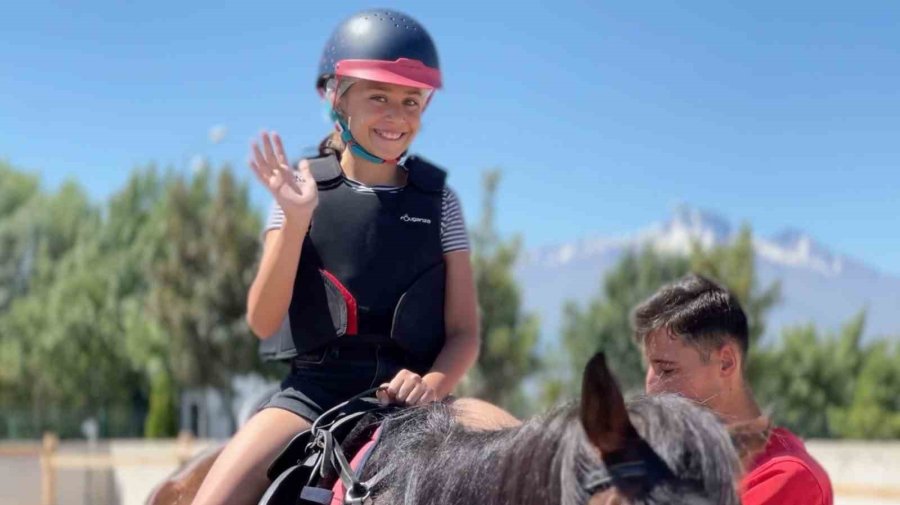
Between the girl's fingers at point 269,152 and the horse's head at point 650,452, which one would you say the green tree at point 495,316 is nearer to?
the girl's fingers at point 269,152

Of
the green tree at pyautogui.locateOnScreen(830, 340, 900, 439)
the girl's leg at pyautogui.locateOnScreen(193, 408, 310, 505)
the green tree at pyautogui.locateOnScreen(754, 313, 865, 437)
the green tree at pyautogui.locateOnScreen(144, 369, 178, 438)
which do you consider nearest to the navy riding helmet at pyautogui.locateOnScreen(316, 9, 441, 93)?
the girl's leg at pyautogui.locateOnScreen(193, 408, 310, 505)

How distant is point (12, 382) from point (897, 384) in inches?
1105

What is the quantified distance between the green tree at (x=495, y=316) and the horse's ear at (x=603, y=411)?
2184 centimetres

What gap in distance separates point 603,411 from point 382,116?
5.48ft

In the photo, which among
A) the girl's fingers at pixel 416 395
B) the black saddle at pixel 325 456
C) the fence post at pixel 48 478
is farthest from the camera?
the fence post at pixel 48 478

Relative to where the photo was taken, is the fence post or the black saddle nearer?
the black saddle

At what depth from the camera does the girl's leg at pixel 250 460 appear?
3.04 m

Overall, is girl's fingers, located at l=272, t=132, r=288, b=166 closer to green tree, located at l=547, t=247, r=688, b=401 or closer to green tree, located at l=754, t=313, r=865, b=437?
green tree, located at l=754, t=313, r=865, b=437

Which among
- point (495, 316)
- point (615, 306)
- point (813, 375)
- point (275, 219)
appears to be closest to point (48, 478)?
point (495, 316)

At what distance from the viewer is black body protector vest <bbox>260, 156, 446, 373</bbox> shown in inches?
130

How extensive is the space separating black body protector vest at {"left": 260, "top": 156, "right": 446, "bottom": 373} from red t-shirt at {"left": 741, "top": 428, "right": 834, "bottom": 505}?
1078mm

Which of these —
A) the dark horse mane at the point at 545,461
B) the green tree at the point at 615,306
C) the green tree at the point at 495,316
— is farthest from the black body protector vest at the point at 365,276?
the green tree at the point at 615,306

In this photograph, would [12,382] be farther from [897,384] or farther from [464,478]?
[464,478]

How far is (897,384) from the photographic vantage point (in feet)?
93.1
